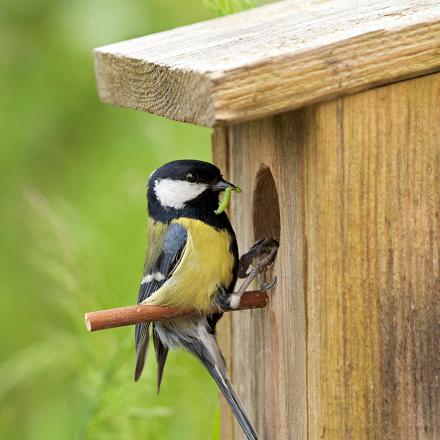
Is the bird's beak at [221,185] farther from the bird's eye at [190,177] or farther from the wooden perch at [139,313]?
the wooden perch at [139,313]

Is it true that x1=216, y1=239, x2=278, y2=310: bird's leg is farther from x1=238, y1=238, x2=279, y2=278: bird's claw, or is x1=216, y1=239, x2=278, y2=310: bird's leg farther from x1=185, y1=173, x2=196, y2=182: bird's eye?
x1=185, y1=173, x2=196, y2=182: bird's eye

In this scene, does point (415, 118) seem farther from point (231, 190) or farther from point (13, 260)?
point (13, 260)

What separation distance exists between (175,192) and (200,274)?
0.21m

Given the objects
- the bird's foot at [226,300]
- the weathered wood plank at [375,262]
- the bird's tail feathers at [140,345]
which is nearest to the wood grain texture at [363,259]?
the weathered wood plank at [375,262]

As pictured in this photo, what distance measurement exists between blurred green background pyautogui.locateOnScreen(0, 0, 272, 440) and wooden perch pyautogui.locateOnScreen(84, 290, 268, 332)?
12.5 inches

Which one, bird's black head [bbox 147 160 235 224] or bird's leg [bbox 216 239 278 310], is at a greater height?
bird's black head [bbox 147 160 235 224]

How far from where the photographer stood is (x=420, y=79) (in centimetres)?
176

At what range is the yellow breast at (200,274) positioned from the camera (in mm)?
2113

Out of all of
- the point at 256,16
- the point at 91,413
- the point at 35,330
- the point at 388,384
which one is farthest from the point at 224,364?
the point at 35,330

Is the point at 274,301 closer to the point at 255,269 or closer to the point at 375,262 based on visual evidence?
the point at 255,269

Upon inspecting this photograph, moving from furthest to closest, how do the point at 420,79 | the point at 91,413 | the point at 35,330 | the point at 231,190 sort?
the point at 35,330 < the point at 91,413 < the point at 231,190 < the point at 420,79

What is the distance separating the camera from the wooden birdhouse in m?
1.67

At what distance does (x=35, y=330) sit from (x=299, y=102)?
6.54ft

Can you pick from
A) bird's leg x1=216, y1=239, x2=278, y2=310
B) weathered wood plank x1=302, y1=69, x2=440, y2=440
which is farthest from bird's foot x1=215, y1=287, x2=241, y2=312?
weathered wood plank x1=302, y1=69, x2=440, y2=440
